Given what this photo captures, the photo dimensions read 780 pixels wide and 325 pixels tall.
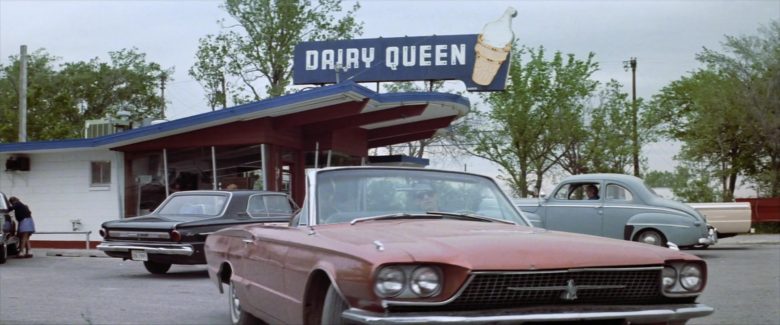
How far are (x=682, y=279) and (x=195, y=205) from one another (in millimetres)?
11252

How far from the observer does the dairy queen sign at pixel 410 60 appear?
28.7 meters

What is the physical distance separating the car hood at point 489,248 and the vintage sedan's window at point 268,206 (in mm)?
9685

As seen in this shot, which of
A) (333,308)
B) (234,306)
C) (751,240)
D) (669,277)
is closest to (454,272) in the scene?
(333,308)

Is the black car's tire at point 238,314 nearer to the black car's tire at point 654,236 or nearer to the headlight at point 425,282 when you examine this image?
the headlight at point 425,282

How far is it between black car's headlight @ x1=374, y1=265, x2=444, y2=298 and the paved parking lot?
4736 millimetres

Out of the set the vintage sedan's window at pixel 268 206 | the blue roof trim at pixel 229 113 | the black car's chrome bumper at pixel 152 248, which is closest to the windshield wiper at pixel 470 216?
the black car's chrome bumper at pixel 152 248

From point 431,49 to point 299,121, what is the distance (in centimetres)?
653

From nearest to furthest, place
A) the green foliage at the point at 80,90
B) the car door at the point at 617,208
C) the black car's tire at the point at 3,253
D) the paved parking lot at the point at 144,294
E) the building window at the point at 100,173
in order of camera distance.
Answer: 1. the paved parking lot at the point at 144,294
2. the car door at the point at 617,208
3. the black car's tire at the point at 3,253
4. the building window at the point at 100,173
5. the green foliage at the point at 80,90

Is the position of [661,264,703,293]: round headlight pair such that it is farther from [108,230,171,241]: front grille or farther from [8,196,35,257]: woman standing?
[8,196,35,257]: woman standing

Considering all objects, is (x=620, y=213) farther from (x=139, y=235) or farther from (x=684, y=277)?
(x=684, y=277)

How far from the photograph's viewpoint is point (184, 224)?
1400cm

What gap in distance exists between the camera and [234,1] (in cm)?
5159

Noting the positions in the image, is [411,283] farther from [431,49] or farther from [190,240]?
[431,49]

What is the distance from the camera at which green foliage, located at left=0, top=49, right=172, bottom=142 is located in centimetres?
5172
